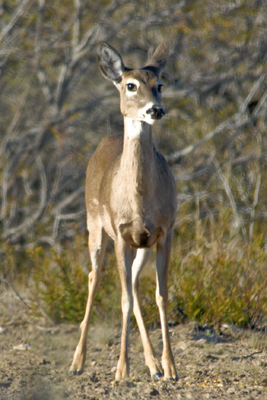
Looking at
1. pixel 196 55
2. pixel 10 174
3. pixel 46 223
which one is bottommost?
pixel 46 223

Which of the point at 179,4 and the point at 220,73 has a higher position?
the point at 179,4

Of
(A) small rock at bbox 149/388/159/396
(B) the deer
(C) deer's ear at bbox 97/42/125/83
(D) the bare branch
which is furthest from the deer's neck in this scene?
(D) the bare branch

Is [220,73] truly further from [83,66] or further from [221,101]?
[83,66]

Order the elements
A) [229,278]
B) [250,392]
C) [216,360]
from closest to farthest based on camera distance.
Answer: [250,392], [216,360], [229,278]

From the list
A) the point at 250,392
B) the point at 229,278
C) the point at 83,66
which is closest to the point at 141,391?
the point at 250,392

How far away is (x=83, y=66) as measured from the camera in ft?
30.6

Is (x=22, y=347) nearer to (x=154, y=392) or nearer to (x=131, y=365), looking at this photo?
(x=131, y=365)

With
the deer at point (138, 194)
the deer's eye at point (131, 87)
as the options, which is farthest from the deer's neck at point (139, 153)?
the deer's eye at point (131, 87)

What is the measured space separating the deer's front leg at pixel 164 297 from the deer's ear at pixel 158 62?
4.92 ft

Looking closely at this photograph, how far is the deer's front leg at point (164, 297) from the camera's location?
4844 millimetres

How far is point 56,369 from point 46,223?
4174mm

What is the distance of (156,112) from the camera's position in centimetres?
430

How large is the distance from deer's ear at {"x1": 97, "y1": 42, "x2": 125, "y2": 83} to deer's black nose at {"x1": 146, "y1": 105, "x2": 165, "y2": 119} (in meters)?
0.85

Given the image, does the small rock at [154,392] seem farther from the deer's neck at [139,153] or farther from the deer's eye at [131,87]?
the deer's eye at [131,87]
